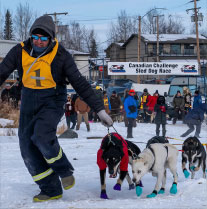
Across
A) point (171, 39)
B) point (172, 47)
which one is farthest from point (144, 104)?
point (171, 39)

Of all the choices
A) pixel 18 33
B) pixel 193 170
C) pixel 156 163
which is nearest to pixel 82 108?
pixel 193 170

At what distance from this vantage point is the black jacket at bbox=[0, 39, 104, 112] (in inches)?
155

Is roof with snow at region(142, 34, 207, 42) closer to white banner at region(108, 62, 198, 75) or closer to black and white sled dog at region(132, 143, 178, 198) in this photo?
white banner at region(108, 62, 198, 75)

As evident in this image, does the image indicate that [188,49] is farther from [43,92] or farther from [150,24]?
[43,92]

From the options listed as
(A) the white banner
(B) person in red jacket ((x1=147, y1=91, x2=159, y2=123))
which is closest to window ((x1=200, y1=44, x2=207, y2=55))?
(A) the white banner

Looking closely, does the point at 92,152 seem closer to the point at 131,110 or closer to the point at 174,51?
the point at 131,110

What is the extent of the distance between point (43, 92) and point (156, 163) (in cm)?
150

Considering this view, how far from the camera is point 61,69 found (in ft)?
13.0

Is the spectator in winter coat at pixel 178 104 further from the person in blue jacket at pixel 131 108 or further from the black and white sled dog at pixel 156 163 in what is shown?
the black and white sled dog at pixel 156 163

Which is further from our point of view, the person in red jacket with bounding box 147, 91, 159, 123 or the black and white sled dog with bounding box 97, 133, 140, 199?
the person in red jacket with bounding box 147, 91, 159, 123

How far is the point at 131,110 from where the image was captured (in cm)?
1316

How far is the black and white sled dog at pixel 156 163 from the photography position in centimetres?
441

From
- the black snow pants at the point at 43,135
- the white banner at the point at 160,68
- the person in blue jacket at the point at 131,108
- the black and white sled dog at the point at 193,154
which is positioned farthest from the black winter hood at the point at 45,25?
the white banner at the point at 160,68

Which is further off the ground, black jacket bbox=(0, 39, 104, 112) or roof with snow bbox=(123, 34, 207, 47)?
roof with snow bbox=(123, 34, 207, 47)
